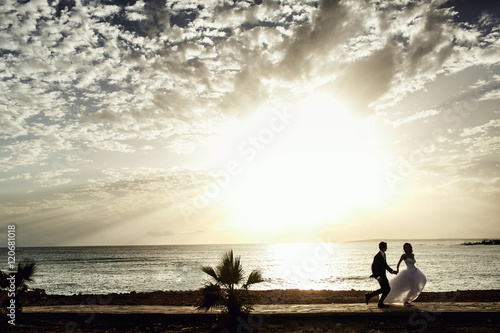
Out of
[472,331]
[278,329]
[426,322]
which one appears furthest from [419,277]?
[278,329]

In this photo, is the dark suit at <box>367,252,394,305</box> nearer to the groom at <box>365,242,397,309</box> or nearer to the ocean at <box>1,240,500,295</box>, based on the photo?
the groom at <box>365,242,397,309</box>

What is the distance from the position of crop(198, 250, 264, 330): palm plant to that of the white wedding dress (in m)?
4.66

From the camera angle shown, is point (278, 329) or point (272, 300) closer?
point (278, 329)

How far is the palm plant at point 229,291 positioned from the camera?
9320 mm

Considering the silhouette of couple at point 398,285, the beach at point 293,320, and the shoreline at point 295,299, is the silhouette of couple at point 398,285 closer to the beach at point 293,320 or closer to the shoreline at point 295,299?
the beach at point 293,320

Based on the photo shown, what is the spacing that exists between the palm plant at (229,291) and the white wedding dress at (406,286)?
4659mm

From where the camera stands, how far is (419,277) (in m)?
11.0

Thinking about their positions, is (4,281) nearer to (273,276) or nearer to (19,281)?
(19,281)

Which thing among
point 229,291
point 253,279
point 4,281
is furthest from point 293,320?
point 4,281

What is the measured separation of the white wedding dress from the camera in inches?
429

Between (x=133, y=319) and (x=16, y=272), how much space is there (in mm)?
4336

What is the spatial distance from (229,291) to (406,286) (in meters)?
5.74

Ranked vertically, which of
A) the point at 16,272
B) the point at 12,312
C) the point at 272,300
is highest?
the point at 16,272

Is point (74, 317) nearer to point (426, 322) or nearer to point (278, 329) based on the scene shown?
point (278, 329)
